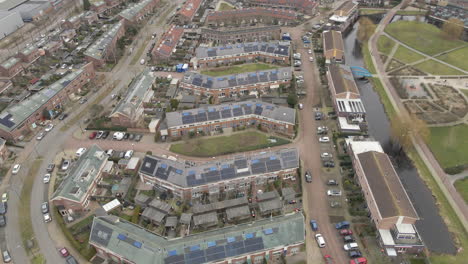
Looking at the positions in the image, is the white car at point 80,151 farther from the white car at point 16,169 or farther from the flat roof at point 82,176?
the white car at point 16,169

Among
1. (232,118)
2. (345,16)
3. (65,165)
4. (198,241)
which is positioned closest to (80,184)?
(65,165)

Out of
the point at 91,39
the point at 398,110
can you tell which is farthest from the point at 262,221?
the point at 91,39

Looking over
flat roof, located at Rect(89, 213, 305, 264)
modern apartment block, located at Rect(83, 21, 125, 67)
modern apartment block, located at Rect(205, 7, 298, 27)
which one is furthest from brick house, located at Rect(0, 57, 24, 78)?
flat roof, located at Rect(89, 213, 305, 264)

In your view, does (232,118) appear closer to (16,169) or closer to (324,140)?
(324,140)

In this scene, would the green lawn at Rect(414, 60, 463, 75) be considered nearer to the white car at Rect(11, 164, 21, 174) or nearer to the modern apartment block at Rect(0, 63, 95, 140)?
the modern apartment block at Rect(0, 63, 95, 140)

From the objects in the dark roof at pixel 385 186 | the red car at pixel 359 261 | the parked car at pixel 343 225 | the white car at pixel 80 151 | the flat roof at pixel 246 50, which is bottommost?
the red car at pixel 359 261


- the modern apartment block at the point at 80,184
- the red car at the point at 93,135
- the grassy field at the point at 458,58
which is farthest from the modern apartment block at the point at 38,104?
the grassy field at the point at 458,58

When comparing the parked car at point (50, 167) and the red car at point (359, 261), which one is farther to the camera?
the parked car at point (50, 167)
